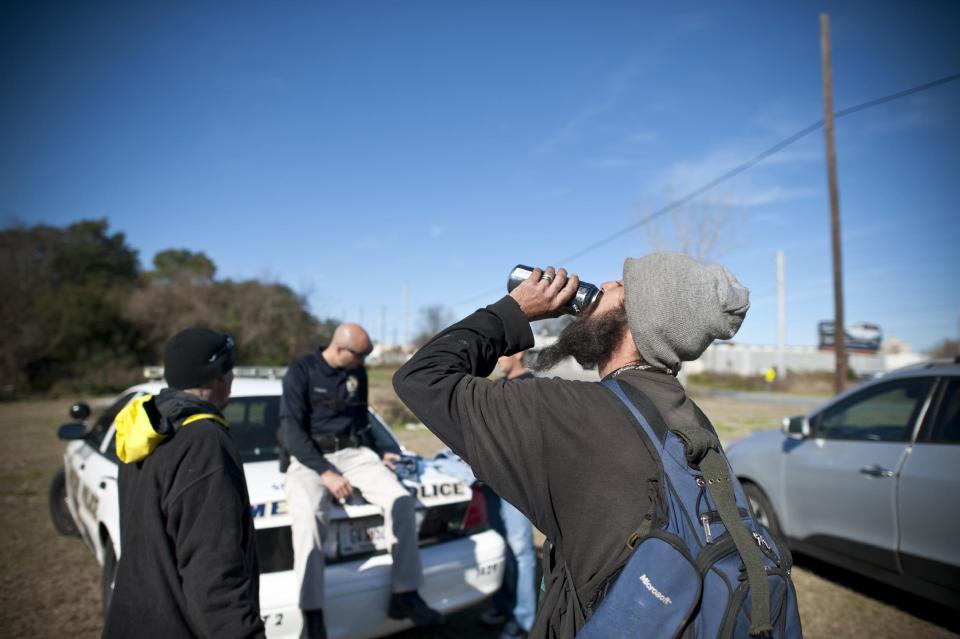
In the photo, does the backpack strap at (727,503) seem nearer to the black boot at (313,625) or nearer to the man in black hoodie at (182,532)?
the man in black hoodie at (182,532)

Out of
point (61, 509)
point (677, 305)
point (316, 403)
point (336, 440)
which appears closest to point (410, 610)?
point (336, 440)

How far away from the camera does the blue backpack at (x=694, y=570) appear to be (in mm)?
1090

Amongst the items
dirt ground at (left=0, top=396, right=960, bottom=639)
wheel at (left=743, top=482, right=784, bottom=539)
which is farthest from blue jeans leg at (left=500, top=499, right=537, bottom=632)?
wheel at (left=743, top=482, right=784, bottom=539)

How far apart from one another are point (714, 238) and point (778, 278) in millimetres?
18398

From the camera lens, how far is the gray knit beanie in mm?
1326

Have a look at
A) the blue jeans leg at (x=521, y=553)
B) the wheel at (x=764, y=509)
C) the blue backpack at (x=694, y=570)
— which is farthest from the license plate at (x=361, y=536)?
the wheel at (x=764, y=509)

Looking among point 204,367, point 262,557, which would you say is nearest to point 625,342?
Result: point 204,367

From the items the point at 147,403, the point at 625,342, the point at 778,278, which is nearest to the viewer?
the point at 625,342

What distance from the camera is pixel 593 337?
1465mm

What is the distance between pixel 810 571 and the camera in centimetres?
509

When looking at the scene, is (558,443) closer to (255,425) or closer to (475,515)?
(475,515)

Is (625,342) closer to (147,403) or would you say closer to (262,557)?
(147,403)

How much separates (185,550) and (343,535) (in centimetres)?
152

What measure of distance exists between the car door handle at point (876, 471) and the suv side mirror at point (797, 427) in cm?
62
